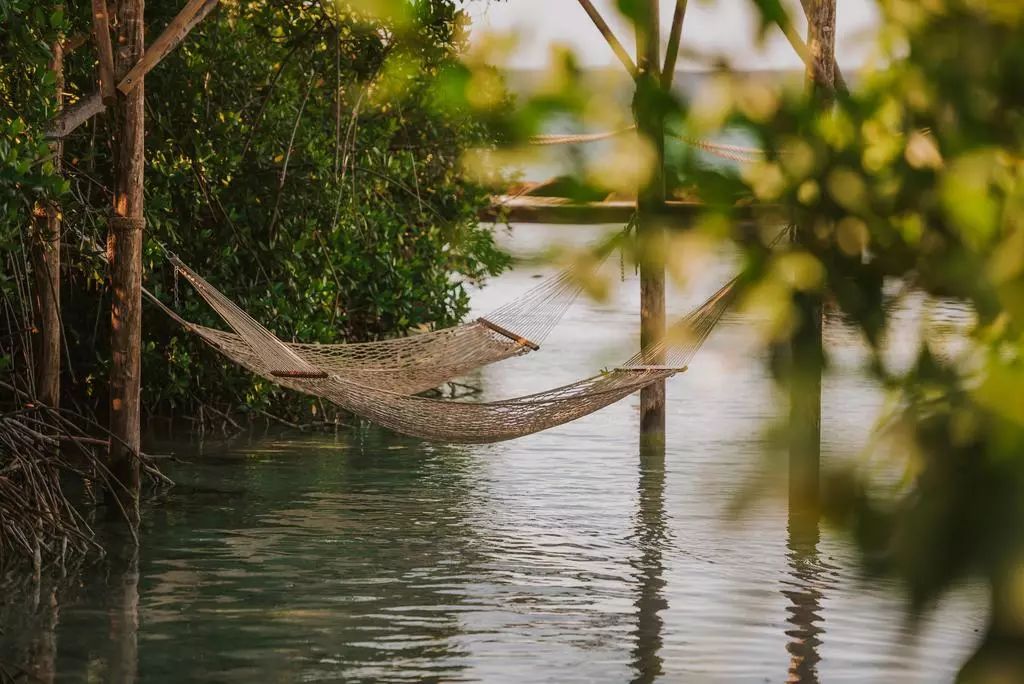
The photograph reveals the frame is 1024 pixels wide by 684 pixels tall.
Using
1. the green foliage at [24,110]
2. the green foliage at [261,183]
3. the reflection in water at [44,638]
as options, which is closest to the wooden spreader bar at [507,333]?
the green foliage at [261,183]

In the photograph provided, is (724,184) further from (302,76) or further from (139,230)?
(302,76)

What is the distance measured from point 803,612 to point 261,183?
162 inches

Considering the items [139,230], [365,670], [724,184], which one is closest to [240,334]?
[139,230]

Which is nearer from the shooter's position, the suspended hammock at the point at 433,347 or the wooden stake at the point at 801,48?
the wooden stake at the point at 801,48

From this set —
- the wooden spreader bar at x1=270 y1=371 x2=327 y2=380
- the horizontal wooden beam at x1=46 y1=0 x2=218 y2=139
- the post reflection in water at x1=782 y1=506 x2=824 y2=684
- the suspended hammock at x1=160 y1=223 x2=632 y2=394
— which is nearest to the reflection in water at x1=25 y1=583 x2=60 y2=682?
the wooden spreader bar at x1=270 y1=371 x2=327 y2=380

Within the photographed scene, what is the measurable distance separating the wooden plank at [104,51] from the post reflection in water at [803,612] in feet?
8.86

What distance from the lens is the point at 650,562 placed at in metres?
5.30

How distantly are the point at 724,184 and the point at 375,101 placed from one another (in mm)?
8017

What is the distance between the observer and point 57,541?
4.85 meters

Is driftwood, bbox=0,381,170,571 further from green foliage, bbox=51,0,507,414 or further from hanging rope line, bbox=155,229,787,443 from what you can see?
green foliage, bbox=51,0,507,414

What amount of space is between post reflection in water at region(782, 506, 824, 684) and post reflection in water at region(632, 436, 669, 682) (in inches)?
13.9

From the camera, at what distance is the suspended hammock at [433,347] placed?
5.49 metres

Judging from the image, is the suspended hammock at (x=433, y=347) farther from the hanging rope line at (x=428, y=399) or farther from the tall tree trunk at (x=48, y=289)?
the tall tree trunk at (x=48, y=289)

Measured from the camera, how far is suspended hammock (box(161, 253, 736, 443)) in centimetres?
520
